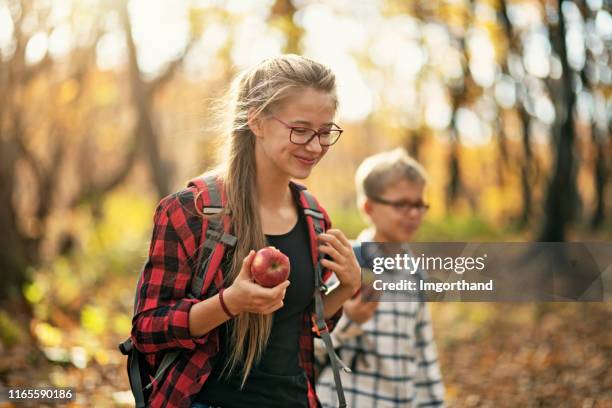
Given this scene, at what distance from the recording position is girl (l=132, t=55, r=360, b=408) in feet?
7.08

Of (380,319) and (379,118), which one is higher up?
(379,118)

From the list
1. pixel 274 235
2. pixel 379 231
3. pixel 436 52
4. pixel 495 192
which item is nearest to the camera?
pixel 274 235

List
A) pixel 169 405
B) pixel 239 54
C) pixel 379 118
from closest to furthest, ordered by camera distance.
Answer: pixel 169 405 < pixel 239 54 < pixel 379 118

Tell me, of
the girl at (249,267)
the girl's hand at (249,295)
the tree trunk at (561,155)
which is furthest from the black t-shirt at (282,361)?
the tree trunk at (561,155)

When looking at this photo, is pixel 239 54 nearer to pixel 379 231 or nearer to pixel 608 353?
pixel 608 353

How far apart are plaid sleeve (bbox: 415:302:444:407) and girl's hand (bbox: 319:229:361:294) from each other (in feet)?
4.77

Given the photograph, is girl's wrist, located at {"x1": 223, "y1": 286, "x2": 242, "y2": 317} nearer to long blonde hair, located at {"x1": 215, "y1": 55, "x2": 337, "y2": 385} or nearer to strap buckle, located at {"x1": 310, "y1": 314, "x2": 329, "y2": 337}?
long blonde hair, located at {"x1": 215, "y1": 55, "x2": 337, "y2": 385}

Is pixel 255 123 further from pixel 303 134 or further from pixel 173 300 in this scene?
pixel 173 300

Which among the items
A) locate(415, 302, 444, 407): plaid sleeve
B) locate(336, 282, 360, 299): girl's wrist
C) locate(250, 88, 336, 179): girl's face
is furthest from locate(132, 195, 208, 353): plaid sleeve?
locate(415, 302, 444, 407): plaid sleeve

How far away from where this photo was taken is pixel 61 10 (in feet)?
37.6

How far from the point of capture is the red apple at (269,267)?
2.06 m

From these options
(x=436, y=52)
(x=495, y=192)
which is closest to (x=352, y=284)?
(x=436, y=52)

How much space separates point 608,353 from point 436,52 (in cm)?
1645

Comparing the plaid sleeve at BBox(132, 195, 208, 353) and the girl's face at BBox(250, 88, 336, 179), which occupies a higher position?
the girl's face at BBox(250, 88, 336, 179)
